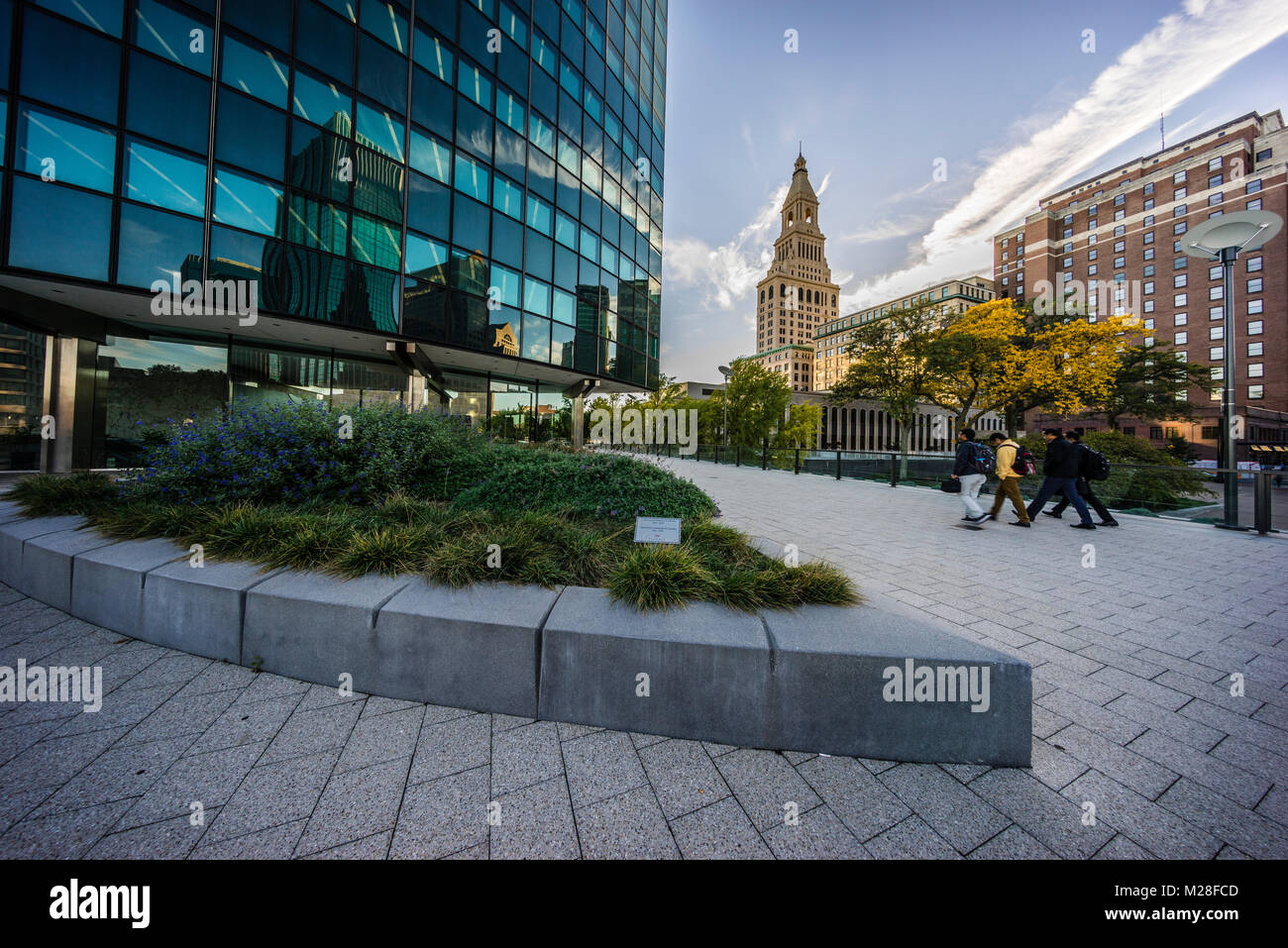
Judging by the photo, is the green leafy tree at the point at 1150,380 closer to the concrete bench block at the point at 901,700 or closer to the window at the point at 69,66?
the concrete bench block at the point at 901,700

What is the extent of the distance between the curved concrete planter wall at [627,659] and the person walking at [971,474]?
7.02m

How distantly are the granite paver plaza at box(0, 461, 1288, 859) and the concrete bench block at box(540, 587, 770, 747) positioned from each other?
10 centimetres

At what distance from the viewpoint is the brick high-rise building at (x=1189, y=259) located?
5597cm

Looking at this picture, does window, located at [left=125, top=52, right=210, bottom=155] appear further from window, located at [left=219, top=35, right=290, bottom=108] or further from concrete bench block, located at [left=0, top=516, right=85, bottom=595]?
concrete bench block, located at [left=0, top=516, right=85, bottom=595]

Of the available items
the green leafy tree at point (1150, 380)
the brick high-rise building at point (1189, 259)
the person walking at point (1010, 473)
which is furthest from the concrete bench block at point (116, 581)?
the brick high-rise building at point (1189, 259)

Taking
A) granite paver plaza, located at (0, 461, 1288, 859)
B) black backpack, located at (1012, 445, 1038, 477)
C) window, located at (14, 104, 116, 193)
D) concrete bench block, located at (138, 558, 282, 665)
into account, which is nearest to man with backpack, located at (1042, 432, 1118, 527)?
black backpack, located at (1012, 445, 1038, 477)

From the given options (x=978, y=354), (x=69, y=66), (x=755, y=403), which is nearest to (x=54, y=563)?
(x=69, y=66)

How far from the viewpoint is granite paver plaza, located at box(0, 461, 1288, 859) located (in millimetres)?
1855

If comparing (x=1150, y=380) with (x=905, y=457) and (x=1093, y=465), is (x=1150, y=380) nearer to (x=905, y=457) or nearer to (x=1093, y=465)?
(x=905, y=457)

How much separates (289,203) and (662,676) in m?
16.9

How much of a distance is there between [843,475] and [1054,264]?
92.7 metres

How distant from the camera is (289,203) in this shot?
1270 centimetres
